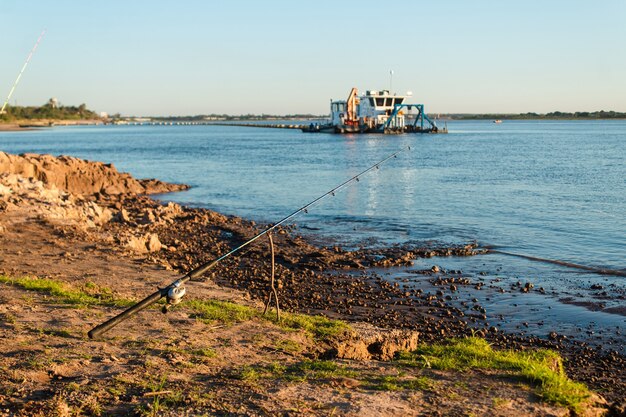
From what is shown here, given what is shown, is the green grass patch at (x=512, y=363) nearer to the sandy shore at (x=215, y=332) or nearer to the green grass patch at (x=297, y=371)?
the sandy shore at (x=215, y=332)

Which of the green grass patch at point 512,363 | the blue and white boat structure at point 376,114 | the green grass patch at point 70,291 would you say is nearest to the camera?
the green grass patch at point 512,363

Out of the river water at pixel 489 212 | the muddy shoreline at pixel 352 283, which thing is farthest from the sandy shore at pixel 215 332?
the river water at pixel 489 212

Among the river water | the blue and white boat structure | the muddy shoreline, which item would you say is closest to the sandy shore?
the muddy shoreline

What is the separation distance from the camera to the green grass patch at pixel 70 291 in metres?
8.02

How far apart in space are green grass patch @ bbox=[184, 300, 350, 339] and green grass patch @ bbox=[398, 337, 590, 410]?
3.20 ft

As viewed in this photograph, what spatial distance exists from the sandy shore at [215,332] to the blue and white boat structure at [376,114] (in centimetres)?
8134

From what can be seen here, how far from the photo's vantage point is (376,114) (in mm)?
96188

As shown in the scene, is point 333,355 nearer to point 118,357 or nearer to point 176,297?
point 176,297

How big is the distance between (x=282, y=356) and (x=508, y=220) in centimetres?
1573

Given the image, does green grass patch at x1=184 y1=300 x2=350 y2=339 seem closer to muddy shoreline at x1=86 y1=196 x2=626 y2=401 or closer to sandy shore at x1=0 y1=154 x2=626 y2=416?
sandy shore at x1=0 y1=154 x2=626 y2=416

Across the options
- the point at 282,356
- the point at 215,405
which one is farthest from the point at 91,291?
the point at 215,405

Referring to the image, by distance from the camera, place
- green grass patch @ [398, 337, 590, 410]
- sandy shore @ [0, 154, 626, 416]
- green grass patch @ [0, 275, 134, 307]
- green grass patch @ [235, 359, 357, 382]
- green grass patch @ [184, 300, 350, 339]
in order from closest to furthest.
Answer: sandy shore @ [0, 154, 626, 416], green grass patch @ [398, 337, 590, 410], green grass patch @ [235, 359, 357, 382], green grass patch @ [184, 300, 350, 339], green grass patch @ [0, 275, 134, 307]

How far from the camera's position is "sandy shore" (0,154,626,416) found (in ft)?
16.9

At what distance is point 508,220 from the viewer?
808 inches
